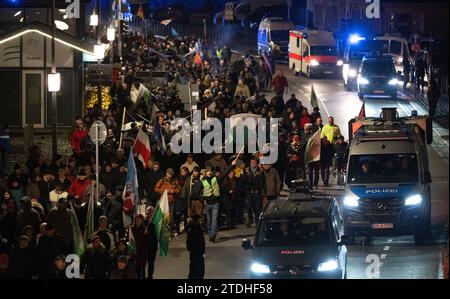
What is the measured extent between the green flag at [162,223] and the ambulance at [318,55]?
3408cm

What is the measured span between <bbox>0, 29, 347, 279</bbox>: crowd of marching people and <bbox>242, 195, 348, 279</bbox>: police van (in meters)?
1.53

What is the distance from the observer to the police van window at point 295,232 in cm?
2281

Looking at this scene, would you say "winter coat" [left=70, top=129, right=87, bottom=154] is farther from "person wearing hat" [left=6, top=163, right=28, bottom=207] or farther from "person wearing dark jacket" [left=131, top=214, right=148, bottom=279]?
"person wearing dark jacket" [left=131, top=214, right=148, bottom=279]

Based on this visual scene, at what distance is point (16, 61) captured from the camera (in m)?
45.2

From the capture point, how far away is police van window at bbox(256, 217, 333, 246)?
2281 centimetres

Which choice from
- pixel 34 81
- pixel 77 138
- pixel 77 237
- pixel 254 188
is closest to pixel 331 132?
pixel 254 188

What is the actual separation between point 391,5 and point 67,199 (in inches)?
1868

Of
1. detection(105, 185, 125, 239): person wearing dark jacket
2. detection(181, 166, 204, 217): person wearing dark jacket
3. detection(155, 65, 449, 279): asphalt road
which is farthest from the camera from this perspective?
detection(181, 166, 204, 217): person wearing dark jacket

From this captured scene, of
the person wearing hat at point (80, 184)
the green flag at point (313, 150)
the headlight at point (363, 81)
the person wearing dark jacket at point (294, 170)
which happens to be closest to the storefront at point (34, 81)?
the headlight at point (363, 81)

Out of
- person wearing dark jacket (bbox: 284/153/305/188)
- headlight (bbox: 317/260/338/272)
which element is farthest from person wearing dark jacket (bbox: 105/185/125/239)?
person wearing dark jacket (bbox: 284/153/305/188)

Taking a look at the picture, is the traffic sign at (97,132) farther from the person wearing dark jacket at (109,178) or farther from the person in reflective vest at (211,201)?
the person in reflective vest at (211,201)

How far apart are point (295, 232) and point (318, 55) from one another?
120ft
